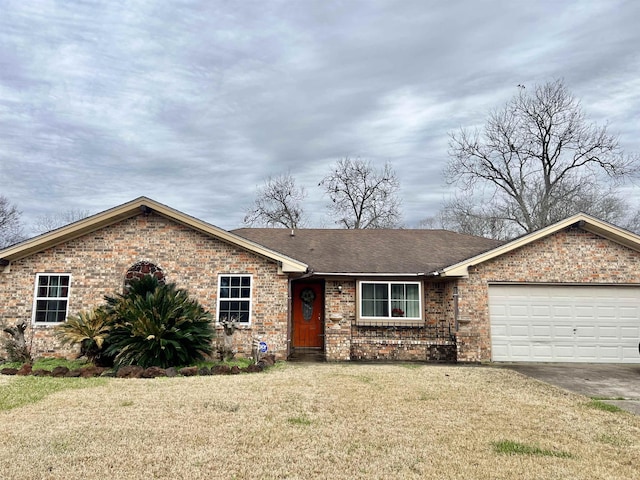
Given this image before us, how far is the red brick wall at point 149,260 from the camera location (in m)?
12.6

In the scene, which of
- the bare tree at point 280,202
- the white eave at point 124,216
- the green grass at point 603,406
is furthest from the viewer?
the bare tree at point 280,202

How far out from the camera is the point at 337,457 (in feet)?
16.2

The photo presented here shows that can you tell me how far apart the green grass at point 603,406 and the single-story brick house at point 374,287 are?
5.04 metres

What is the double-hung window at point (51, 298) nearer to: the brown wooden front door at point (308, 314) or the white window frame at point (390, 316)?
the brown wooden front door at point (308, 314)

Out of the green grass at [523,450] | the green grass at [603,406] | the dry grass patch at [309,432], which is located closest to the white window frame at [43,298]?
the dry grass patch at [309,432]

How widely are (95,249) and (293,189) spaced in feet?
73.1

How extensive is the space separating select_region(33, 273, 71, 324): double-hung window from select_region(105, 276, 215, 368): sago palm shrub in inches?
79.9

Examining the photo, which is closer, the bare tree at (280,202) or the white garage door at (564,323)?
the white garage door at (564,323)

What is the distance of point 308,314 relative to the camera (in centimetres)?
1512

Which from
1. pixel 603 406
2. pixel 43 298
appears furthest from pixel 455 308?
pixel 43 298

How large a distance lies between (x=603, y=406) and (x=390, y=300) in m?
6.95

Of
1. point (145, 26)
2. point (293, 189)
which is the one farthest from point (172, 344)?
point (293, 189)

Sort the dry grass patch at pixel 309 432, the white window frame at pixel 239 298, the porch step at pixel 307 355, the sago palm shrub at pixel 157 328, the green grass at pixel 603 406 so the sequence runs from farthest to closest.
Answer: the porch step at pixel 307 355
the white window frame at pixel 239 298
the sago palm shrub at pixel 157 328
the green grass at pixel 603 406
the dry grass patch at pixel 309 432

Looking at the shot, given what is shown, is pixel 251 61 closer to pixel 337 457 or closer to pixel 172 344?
pixel 172 344
